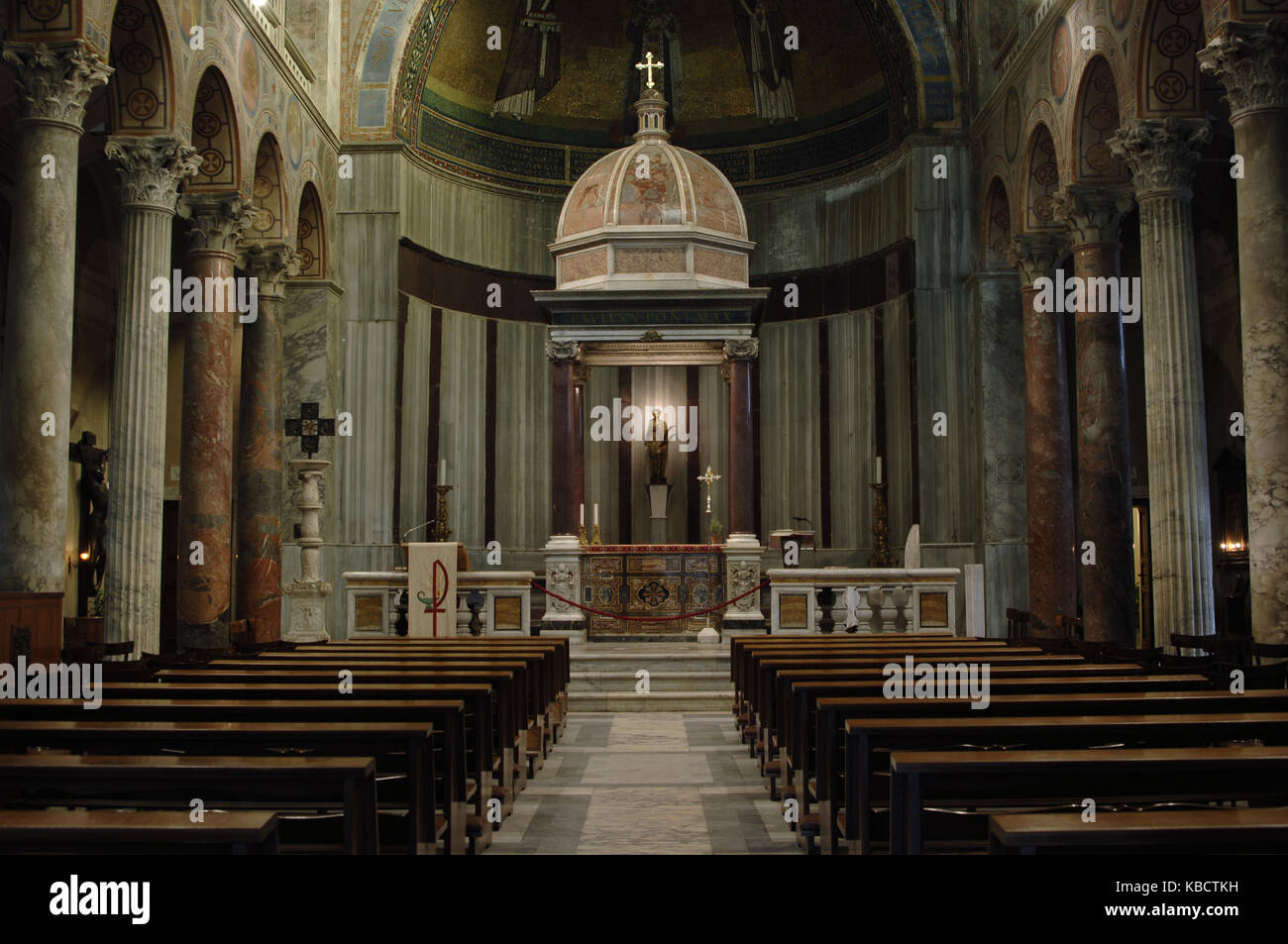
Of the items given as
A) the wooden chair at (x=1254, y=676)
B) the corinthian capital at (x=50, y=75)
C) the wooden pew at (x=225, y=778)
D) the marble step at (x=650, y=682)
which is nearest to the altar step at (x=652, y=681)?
the marble step at (x=650, y=682)

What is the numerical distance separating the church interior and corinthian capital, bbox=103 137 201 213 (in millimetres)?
48

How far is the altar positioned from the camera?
16.0m

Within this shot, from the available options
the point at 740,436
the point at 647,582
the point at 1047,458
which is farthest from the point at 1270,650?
the point at 647,582

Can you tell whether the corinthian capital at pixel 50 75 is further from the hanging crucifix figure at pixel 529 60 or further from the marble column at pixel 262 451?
the hanging crucifix figure at pixel 529 60

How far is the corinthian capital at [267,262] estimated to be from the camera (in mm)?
15617

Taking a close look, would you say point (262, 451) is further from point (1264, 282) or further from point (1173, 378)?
point (1264, 282)

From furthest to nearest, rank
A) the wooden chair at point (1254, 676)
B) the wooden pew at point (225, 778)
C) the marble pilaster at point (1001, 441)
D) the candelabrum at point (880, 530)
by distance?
the candelabrum at point (880, 530), the marble pilaster at point (1001, 441), the wooden chair at point (1254, 676), the wooden pew at point (225, 778)

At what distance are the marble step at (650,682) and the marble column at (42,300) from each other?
5.78 metres

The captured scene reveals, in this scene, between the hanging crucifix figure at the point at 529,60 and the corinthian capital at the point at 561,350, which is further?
the hanging crucifix figure at the point at 529,60

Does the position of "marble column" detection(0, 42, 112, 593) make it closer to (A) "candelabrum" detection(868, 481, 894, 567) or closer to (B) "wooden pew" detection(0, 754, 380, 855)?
(B) "wooden pew" detection(0, 754, 380, 855)

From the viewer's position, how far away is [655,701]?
42.1ft
